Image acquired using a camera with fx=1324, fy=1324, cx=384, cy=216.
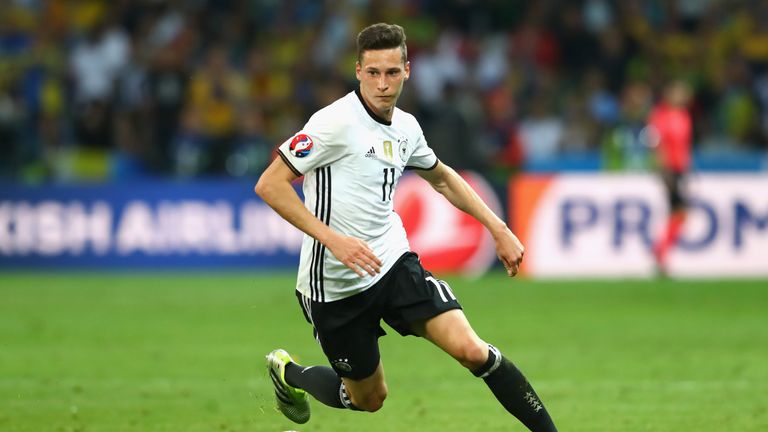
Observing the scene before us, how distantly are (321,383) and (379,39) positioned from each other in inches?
78.9

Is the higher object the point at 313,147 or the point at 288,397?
the point at 313,147

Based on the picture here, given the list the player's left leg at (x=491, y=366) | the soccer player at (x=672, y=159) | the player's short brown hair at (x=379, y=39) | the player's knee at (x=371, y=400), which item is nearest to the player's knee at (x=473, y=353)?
the player's left leg at (x=491, y=366)

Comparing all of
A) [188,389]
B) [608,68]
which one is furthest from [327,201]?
[608,68]

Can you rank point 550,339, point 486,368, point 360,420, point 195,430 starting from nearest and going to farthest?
point 486,368, point 195,430, point 360,420, point 550,339

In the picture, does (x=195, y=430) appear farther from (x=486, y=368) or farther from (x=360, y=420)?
(x=486, y=368)

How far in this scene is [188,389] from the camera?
9.11 m

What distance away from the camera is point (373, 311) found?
636 cm

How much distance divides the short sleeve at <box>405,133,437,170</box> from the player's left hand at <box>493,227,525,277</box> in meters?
0.52

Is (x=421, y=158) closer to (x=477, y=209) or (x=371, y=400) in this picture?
(x=477, y=209)

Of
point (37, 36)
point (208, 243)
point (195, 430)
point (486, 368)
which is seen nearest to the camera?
point (486, 368)

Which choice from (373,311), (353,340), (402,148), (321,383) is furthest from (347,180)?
(321,383)

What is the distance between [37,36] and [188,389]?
40.9ft

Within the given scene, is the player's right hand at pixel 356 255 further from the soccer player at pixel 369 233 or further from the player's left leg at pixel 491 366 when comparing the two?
the player's left leg at pixel 491 366

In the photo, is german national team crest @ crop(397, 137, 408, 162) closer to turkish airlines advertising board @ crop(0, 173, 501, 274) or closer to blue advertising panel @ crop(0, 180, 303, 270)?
turkish airlines advertising board @ crop(0, 173, 501, 274)
